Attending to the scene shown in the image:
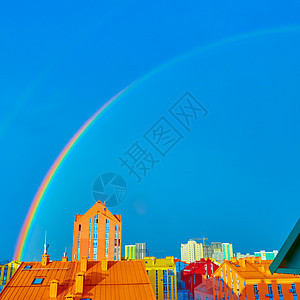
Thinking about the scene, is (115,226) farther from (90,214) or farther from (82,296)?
(82,296)

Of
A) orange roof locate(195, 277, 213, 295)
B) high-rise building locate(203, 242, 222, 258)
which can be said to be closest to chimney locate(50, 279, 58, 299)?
orange roof locate(195, 277, 213, 295)

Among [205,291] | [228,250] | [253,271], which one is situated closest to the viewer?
[253,271]

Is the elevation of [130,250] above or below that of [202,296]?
above

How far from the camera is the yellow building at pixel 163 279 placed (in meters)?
45.6

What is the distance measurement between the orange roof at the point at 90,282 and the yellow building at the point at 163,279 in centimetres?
2520

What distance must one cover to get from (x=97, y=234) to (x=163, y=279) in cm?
1207

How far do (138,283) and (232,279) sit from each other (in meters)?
18.4

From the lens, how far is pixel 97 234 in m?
50.0

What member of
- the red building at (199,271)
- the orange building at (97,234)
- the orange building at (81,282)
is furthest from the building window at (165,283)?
the orange building at (81,282)

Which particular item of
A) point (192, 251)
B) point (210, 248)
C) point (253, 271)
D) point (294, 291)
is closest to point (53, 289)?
point (253, 271)

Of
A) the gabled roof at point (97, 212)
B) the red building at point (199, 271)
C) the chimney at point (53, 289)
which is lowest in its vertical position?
the chimney at point (53, 289)

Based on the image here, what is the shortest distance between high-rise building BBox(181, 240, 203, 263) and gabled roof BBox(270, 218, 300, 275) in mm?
121865

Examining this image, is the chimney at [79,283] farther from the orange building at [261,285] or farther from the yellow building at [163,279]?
the yellow building at [163,279]

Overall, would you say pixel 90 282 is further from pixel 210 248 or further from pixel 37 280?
pixel 210 248
